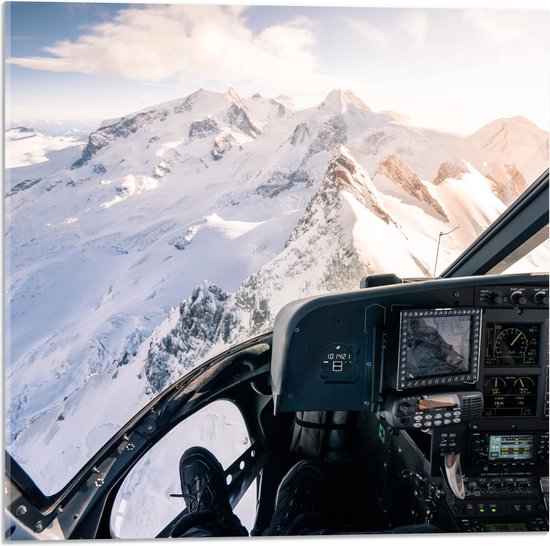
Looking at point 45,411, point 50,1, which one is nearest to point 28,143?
point 50,1

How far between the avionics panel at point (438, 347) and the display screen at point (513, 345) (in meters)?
0.08

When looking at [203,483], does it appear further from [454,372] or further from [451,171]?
[451,171]

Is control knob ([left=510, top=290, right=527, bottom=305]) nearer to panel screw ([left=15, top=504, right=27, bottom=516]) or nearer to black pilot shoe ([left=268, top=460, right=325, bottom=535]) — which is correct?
black pilot shoe ([left=268, top=460, right=325, bottom=535])

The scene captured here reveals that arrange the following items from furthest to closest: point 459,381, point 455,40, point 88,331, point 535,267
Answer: point 88,331
point 455,40
point 535,267
point 459,381

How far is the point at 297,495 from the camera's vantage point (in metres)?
1.82

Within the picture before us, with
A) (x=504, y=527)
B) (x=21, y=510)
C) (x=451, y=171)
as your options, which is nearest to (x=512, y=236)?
(x=504, y=527)

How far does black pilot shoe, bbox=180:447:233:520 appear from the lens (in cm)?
175

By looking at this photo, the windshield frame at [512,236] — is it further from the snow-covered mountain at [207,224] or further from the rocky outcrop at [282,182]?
the rocky outcrop at [282,182]

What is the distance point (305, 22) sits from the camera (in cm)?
223

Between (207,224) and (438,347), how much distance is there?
2268mm

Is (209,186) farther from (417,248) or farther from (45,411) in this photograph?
(45,411)

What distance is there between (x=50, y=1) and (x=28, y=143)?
→ 66 centimetres

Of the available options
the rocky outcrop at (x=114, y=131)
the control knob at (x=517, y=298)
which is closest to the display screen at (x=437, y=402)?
the control knob at (x=517, y=298)

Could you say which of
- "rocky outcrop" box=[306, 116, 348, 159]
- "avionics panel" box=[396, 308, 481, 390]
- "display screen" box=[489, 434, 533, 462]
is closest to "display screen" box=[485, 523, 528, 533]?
"display screen" box=[489, 434, 533, 462]
